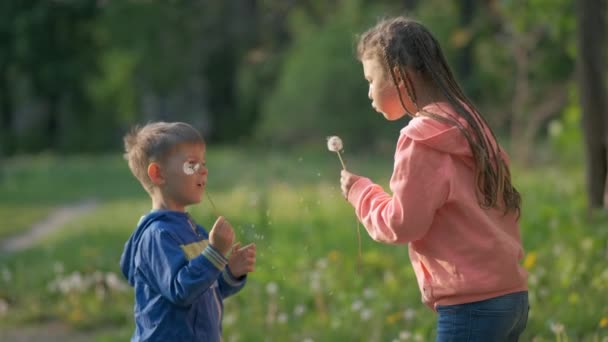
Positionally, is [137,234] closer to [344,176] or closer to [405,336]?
[344,176]

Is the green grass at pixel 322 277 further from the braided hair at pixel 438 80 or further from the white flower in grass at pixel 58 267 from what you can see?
the braided hair at pixel 438 80

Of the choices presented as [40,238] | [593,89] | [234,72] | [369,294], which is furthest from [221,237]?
[234,72]

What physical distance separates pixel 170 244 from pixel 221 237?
206 millimetres

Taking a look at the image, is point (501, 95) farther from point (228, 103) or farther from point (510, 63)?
point (228, 103)

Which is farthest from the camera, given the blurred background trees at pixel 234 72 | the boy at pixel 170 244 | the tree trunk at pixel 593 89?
the blurred background trees at pixel 234 72

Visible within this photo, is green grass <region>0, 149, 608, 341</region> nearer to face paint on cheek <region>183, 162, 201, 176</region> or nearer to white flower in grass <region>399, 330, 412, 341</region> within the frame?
white flower in grass <region>399, 330, 412, 341</region>

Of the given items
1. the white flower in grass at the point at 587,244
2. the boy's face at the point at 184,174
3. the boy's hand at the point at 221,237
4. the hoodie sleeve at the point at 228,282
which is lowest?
the white flower in grass at the point at 587,244

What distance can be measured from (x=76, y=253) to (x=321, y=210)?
2554mm

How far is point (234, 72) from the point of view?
116 feet

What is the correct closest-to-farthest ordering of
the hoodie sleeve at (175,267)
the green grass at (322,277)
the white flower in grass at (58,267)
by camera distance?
the hoodie sleeve at (175,267) < the green grass at (322,277) < the white flower in grass at (58,267)

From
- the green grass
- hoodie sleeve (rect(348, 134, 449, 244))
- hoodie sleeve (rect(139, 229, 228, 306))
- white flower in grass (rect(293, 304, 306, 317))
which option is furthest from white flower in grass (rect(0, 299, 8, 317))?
hoodie sleeve (rect(348, 134, 449, 244))

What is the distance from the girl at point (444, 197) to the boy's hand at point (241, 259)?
47 cm

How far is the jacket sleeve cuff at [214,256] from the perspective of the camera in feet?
9.04

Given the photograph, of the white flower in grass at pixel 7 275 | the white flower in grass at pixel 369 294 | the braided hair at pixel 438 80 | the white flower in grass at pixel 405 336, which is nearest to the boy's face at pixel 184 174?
the braided hair at pixel 438 80
